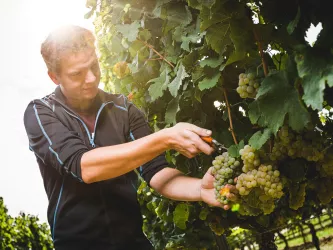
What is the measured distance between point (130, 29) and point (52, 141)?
74 cm

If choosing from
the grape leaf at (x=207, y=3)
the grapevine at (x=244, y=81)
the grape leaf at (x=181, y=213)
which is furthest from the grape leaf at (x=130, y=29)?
the grape leaf at (x=181, y=213)

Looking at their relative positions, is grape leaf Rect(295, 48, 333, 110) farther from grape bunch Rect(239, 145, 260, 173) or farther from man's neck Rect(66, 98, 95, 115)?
man's neck Rect(66, 98, 95, 115)

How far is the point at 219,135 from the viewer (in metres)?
1.91

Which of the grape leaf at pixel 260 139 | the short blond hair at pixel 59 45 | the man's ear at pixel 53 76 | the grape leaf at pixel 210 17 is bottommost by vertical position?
the grape leaf at pixel 260 139

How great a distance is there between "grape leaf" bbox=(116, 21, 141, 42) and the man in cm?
20

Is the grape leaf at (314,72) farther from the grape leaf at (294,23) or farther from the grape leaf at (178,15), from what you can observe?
the grape leaf at (178,15)

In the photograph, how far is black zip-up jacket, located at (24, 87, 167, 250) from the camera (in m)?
1.92

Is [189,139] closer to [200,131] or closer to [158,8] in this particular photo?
[200,131]

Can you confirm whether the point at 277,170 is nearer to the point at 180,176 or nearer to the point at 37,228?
the point at 180,176

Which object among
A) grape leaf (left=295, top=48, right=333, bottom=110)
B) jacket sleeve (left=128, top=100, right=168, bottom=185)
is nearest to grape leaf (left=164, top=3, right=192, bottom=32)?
jacket sleeve (left=128, top=100, right=168, bottom=185)

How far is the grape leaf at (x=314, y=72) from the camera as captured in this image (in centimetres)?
108

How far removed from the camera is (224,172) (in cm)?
154

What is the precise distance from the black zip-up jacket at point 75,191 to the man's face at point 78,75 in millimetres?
81

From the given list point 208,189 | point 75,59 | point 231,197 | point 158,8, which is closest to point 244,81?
point 231,197
